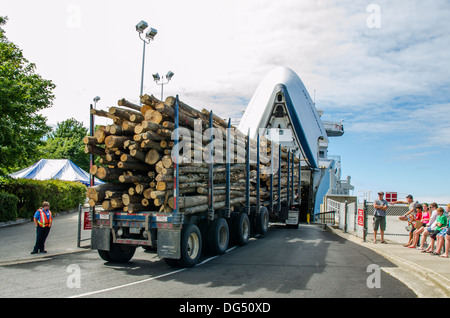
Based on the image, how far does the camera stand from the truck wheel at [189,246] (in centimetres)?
785

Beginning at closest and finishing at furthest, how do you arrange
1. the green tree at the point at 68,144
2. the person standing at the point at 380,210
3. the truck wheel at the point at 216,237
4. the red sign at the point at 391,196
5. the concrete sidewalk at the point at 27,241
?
the truck wheel at the point at 216,237 < the concrete sidewalk at the point at 27,241 < the person standing at the point at 380,210 < the red sign at the point at 391,196 < the green tree at the point at 68,144

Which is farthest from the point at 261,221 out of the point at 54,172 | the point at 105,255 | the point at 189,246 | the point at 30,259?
the point at 54,172

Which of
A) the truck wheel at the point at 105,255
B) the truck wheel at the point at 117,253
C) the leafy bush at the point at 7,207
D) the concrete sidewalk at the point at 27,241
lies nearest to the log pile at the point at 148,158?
the truck wheel at the point at 117,253

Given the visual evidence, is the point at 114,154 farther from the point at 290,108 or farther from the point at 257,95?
the point at 257,95

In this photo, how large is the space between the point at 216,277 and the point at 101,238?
290cm

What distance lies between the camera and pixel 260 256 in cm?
966

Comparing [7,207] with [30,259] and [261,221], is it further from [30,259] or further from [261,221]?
[261,221]

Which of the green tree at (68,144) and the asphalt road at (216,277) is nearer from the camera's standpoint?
the asphalt road at (216,277)

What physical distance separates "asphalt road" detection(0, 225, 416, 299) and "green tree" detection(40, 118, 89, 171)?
44.0 m

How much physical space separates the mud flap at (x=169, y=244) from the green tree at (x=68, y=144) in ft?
148

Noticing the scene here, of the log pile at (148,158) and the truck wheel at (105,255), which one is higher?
the log pile at (148,158)

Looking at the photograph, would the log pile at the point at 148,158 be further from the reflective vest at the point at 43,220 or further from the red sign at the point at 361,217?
the red sign at the point at 361,217

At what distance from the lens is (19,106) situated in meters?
15.2
